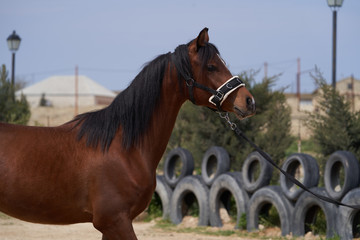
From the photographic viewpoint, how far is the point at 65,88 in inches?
2387

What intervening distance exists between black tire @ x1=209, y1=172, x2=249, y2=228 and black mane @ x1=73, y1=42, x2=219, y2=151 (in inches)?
207

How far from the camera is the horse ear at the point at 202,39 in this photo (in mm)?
4116

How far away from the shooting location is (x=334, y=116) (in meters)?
10.5

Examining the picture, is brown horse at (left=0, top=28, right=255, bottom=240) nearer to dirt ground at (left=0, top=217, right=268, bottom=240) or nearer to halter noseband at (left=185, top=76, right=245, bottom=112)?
halter noseband at (left=185, top=76, right=245, bottom=112)

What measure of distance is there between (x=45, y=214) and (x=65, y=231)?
5.11 metres

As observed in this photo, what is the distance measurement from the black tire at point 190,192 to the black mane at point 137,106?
5631mm

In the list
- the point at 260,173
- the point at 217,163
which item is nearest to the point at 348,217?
the point at 260,173

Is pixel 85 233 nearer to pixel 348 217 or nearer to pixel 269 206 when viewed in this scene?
pixel 269 206

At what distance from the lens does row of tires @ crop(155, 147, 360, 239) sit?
7.38 meters

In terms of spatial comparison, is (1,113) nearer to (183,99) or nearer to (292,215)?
(292,215)

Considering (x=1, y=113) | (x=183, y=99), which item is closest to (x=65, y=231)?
(x=183, y=99)

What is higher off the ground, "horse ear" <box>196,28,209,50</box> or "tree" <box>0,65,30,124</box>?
"tree" <box>0,65,30,124</box>

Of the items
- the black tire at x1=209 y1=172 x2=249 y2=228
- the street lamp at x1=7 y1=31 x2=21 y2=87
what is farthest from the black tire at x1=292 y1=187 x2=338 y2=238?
the street lamp at x1=7 y1=31 x2=21 y2=87

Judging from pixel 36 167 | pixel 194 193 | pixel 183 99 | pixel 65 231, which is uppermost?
pixel 183 99
